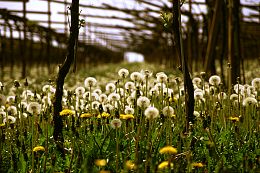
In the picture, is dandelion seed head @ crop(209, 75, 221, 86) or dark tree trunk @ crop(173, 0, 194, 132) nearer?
dark tree trunk @ crop(173, 0, 194, 132)

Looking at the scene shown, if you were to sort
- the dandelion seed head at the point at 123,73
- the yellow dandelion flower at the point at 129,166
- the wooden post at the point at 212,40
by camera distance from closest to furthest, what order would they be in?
1. the yellow dandelion flower at the point at 129,166
2. the dandelion seed head at the point at 123,73
3. the wooden post at the point at 212,40

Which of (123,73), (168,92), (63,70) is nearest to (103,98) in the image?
(123,73)

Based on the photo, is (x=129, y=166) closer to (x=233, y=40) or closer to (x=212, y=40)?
(x=233, y=40)

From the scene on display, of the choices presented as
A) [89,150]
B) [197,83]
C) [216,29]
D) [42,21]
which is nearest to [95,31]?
[42,21]

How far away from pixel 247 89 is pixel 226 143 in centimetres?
117

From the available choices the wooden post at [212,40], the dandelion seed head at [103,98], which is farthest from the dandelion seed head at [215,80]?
the wooden post at [212,40]

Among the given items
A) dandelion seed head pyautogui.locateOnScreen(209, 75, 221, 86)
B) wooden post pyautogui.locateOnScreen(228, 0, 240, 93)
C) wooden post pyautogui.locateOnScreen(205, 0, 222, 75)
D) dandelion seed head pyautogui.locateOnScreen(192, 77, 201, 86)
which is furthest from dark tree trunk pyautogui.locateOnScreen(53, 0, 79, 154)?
wooden post pyautogui.locateOnScreen(205, 0, 222, 75)

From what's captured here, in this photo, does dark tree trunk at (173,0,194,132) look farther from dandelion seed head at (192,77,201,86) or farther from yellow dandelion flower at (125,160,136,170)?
dandelion seed head at (192,77,201,86)

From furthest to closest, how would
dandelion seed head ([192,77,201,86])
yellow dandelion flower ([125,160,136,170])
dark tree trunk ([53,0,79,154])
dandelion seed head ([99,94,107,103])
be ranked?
dandelion seed head ([192,77,201,86]), dandelion seed head ([99,94,107,103]), dark tree trunk ([53,0,79,154]), yellow dandelion flower ([125,160,136,170])

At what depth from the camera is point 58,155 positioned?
2820 millimetres

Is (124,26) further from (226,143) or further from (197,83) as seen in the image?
(226,143)

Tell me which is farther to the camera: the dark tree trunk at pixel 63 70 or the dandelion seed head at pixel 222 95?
the dandelion seed head at pixel 222 95

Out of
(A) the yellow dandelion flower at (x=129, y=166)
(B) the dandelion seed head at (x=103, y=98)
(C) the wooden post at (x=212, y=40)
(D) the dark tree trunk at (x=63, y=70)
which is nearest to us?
(A) the yellow dandelion flower at (x=129, y=166)

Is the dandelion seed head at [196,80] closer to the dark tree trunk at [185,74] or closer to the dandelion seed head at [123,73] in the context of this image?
the dandelion seed head at [123,73]
